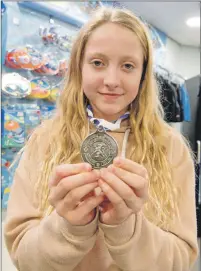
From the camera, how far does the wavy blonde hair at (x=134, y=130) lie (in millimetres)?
890

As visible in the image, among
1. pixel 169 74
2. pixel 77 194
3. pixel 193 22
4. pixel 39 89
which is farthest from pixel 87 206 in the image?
pixel 193 22

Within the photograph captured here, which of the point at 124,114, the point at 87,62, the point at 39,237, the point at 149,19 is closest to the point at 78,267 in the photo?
the point at 39,237

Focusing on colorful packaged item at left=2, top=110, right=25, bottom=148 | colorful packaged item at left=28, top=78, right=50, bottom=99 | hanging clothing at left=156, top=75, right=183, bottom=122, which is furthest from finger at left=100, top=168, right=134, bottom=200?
hanging clothing at left=156, top=75, right=183, bottom=122

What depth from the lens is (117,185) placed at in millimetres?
557

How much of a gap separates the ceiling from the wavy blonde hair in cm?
214

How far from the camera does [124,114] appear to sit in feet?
3.15

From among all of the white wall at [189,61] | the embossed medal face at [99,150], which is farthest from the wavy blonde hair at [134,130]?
the white wall at [189,61]

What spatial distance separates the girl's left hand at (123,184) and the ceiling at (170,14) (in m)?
2.64

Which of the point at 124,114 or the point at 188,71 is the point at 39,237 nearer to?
the point at 124,114

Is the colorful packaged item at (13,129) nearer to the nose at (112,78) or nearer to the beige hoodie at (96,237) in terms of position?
the beige hoodie at (96,237)

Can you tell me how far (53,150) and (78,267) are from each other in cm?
35

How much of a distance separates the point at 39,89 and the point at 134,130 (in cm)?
107

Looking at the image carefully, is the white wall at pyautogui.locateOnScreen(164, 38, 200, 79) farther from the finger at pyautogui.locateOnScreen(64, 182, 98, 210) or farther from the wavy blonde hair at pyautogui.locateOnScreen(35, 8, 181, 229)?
the finger at pyautogui.locateOnScreen(64, 182, 98, 210)

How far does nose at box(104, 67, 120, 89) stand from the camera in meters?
0.83
